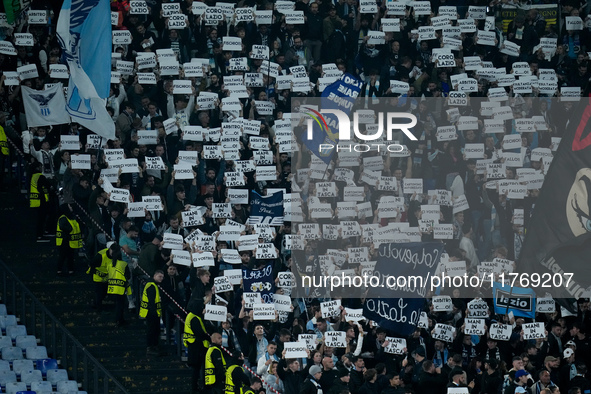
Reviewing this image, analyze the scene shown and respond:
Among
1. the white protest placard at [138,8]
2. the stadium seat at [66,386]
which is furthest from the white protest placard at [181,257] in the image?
the white protest placard at [138,8]

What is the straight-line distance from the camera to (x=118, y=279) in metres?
20.1

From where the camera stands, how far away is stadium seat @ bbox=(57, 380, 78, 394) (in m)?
18.5

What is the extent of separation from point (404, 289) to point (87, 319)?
5.12 meters

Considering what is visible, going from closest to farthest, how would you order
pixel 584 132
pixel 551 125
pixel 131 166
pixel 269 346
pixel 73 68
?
pixel 584 132 → pixel 269 346 → pixel 73 68 → pixel 131 166 → pixel 551 125

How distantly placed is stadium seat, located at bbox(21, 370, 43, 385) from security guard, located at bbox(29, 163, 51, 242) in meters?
3.67

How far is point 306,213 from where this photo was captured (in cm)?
2228

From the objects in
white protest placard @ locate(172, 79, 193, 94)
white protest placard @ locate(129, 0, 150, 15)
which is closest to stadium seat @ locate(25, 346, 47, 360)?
white protest placard @ locate(172, 79, 193, 94)

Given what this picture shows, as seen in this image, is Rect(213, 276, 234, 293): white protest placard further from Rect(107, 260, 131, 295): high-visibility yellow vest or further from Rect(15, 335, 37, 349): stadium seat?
Rect(15, 335, 37, 349): stadium seat

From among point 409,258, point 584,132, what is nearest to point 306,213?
point 409,258

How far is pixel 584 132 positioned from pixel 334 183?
1152cm

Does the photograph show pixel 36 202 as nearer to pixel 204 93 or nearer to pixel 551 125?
pixel 204 93

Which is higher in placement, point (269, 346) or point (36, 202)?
point (36, 202)

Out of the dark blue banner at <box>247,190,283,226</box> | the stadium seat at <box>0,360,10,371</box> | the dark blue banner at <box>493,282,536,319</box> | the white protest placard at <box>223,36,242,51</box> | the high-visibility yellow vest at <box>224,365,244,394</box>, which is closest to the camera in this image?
the stadium seat at <box>0,360,10,371</box>

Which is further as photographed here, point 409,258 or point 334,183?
point 334,183
